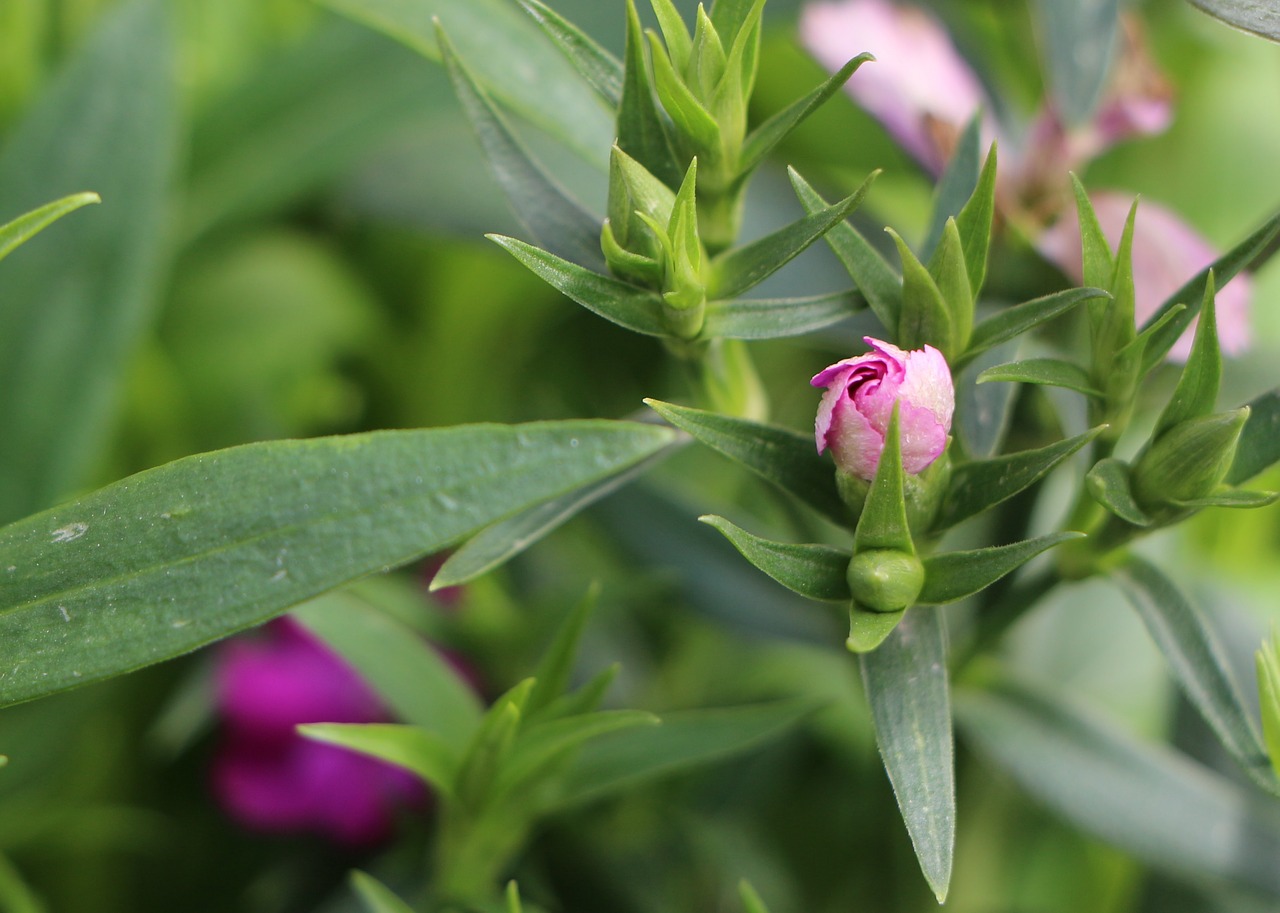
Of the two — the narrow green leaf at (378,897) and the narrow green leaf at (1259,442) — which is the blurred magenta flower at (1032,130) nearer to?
the narrow green leaf at (1259,442)

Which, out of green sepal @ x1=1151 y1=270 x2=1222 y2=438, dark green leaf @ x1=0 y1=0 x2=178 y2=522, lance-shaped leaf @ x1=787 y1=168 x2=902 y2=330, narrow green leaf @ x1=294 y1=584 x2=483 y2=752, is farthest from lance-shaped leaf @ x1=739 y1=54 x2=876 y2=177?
dark green leaf @ x1=0 y1=0 x2=178 y2=522

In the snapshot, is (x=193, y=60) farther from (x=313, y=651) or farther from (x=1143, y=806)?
(x=1143, y=806)

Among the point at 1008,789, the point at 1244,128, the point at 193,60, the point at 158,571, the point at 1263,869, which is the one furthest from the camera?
the point at 1244,128

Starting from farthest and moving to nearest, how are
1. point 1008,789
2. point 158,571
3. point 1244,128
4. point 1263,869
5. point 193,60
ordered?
point 1244,128
point 193,60
point 1008,789
point 1263,869
point 158,571

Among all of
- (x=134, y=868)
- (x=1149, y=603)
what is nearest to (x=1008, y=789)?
(x=1149, y=603)

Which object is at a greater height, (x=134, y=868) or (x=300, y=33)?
(x=300, y=33)
